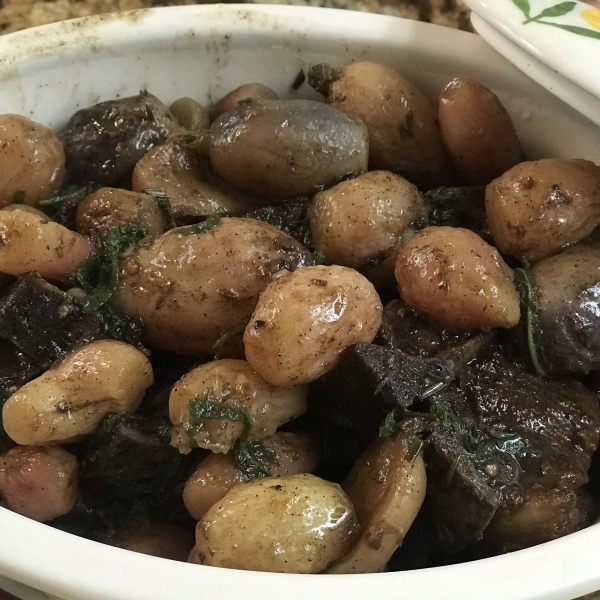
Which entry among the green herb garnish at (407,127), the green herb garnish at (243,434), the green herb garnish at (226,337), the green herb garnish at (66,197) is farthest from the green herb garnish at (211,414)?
the green herb garnish at (407,127)

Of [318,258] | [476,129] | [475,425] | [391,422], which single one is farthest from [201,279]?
[476,129]

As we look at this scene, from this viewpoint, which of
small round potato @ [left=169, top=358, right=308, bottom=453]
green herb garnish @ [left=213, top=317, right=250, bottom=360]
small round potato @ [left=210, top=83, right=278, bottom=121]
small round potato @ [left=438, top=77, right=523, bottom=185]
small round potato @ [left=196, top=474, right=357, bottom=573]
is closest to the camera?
small round potato @ [left=196, top=474, right=357, bottom=573]

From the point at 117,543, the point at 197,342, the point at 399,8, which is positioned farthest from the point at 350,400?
the point at 399,8

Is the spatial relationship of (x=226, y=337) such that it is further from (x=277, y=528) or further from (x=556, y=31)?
(x=556, y=31)

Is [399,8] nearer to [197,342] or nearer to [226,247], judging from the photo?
[226,247]

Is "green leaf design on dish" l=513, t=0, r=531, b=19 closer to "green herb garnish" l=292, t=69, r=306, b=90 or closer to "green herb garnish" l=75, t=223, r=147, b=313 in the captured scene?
"green herb garnish" l=292, t=69, r=306, b=90

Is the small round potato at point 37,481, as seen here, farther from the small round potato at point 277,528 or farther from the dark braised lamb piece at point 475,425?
the dark braised lamb piece at point 475,425

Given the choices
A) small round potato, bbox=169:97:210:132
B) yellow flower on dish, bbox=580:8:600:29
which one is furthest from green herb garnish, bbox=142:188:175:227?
yellow flower on dish, bbox=580:8:600:29
